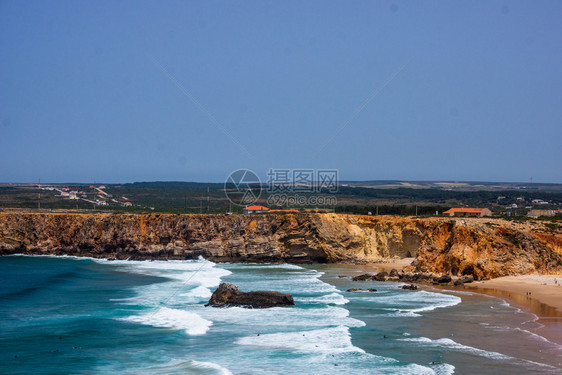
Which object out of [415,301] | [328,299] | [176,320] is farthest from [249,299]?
[415,301]

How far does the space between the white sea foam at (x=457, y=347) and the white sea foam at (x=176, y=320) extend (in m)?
9.15

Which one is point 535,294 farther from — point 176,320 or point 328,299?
point 176,320

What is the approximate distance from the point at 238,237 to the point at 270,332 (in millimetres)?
31486

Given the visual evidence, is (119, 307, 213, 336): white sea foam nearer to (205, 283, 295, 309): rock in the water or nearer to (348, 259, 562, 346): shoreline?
(205, 283, 295, 309): rock in the water

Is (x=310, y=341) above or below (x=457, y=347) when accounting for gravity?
below

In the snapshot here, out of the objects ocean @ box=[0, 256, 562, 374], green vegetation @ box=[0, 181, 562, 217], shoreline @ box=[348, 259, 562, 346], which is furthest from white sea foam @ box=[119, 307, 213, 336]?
green vegetation @ box=[0, 181, 562, 217]

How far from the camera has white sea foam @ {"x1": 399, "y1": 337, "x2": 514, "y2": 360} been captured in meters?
18.5

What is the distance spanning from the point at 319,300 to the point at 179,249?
28260 mm

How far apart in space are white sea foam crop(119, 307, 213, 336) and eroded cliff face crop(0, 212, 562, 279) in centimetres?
1943

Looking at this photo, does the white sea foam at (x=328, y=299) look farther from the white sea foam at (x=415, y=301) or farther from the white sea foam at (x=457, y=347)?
the white sea foam at (x=457, y=347)

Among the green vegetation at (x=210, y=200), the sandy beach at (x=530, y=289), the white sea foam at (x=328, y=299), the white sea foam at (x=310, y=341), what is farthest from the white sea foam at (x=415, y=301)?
the green vegetation at (x=210, y=200)

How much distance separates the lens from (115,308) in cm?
2945

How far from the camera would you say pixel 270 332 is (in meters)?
23.1

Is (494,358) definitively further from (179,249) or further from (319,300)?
(179,249)
